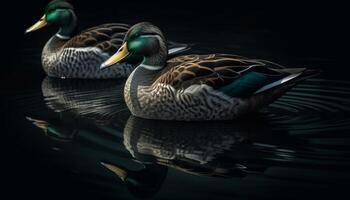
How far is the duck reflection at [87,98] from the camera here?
32.0 ft

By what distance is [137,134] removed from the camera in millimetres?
8867

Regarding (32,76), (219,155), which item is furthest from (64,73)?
(219,155)

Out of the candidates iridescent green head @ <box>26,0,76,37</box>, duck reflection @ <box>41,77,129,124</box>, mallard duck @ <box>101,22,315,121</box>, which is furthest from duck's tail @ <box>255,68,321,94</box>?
iridescent green head @ <box>26,0,76,37</box>

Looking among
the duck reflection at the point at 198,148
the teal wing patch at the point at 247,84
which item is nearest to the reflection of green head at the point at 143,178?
the duck reflection at the point at 198,148

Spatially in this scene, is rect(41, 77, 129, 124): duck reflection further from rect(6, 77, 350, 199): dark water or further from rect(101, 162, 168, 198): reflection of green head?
rect(101, 162, 168, 198): reflection of green head

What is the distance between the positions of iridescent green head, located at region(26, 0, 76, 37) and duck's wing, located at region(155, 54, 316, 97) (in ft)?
12.0

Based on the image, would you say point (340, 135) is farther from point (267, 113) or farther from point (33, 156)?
point (33, 156)

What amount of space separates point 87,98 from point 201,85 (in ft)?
6.69

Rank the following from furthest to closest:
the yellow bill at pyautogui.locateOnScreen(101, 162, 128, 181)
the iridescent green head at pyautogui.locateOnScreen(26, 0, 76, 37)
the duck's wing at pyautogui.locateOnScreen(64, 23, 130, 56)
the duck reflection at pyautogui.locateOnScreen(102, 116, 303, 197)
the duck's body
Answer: the iridescent green head at pyautogui.locateOnScreen(26, 0, 76, 37) < the duck's wing at pyautogui.locateOnScreen(64, 23, 130, 56) < the duck's body < the duck reflection at pyautogui.locateOnScreen(102, 116, 303, 197) < the yellow bill at pyautogui.locateOnScreen(101, 162, 128, 181)

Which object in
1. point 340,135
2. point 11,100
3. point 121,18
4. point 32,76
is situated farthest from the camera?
point 121,18

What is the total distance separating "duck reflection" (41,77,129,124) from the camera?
384 inches

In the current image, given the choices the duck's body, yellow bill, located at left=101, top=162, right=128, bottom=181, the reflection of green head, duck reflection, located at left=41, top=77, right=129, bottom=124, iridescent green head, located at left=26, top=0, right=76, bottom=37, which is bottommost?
duck reflection, located at left=41, top=77, right=129, bottom=124

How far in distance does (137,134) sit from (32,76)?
3857 millimetres

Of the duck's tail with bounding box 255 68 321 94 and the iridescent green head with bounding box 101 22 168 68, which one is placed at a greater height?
the iridescent green head with bounding box 101 22 168 68
